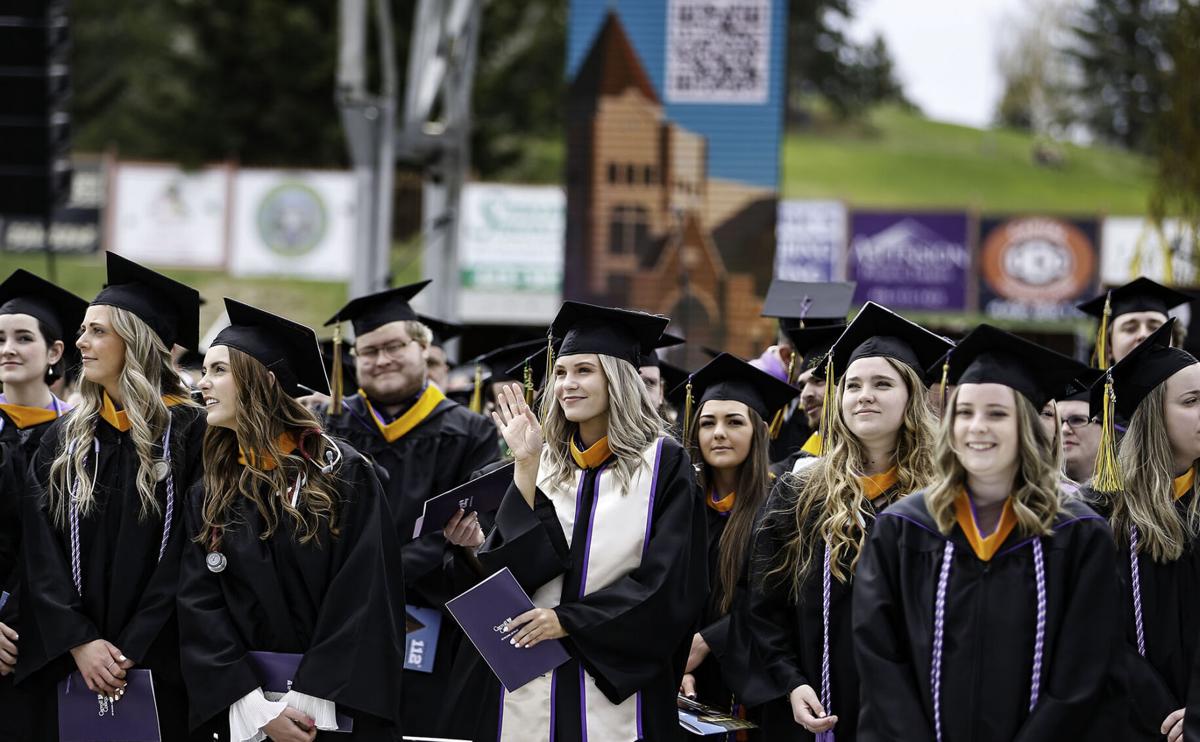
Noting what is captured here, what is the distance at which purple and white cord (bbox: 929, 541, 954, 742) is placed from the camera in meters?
3.46

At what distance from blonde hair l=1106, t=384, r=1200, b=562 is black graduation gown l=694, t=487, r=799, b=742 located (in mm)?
1155

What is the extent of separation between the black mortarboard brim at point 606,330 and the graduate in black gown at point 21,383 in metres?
1.89

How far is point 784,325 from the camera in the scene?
6.28 metres

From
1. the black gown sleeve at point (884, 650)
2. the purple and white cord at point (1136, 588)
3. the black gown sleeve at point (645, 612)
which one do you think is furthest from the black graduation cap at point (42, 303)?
the purple and white cord at point (1136, 588)

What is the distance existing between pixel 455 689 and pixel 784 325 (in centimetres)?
270

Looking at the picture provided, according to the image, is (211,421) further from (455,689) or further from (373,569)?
(455,689)

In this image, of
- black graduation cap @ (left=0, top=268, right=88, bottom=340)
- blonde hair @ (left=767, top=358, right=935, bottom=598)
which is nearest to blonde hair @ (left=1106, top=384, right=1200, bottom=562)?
blonde hair @ (left=767, top=358, right=935, bottom=598)

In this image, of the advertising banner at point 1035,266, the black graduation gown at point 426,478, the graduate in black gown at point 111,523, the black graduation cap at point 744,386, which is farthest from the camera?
the advertising banner at point 1035,266

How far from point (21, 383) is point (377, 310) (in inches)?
62.5

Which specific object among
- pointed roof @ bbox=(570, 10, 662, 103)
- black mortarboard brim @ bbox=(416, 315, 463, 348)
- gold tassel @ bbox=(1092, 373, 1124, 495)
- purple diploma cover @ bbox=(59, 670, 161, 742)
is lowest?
purple diploma cover @ bbox=(59, 670, 161, 742)

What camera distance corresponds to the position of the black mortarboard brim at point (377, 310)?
5.96m

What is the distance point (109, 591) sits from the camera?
4.24m

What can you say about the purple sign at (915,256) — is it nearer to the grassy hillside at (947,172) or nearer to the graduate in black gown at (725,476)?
the graduate in black gown at (725,476)

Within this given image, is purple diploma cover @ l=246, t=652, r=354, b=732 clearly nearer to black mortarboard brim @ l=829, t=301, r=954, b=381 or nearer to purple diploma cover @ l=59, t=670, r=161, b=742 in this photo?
purple diploma cover @ l=59, t=670, r=161, b=742
